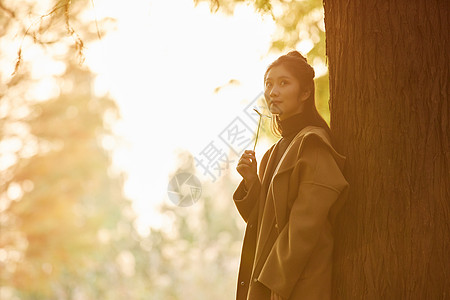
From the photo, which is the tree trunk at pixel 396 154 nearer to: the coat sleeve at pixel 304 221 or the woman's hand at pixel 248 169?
the coat sleeve at pixel 304 221

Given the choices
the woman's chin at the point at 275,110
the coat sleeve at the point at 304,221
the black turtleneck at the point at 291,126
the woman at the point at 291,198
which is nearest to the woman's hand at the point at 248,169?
the woman at the point at 291,198

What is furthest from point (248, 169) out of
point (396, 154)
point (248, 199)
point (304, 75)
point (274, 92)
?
point (396, 154)

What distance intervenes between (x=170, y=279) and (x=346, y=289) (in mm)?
24367

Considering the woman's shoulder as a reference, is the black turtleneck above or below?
above

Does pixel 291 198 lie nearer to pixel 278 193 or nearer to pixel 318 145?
pixel 278 193

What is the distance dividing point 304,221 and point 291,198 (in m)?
0.17

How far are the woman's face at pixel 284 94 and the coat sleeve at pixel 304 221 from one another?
32cm

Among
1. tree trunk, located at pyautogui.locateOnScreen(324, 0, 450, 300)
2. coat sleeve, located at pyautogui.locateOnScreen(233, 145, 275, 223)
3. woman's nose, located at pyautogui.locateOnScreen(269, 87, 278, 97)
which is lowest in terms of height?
tree trunk, located at pyautogui.locateOnScreen(324, 0, 450, 300)

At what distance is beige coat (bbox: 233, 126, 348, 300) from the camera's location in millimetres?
2451

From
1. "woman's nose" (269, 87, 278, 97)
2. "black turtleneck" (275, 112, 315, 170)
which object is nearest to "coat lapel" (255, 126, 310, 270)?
"black turtleneck" (275, 112, 315, 170)

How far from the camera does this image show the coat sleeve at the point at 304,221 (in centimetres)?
244

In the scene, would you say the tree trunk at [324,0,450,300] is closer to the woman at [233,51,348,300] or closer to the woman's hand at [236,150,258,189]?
the woman at [233,51,348,300]

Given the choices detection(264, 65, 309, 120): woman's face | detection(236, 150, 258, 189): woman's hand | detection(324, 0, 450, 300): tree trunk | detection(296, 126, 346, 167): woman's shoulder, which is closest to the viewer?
detection(324, 0, 450, 300): tree trunk

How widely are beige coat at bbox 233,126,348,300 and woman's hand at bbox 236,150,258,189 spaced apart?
19cm
